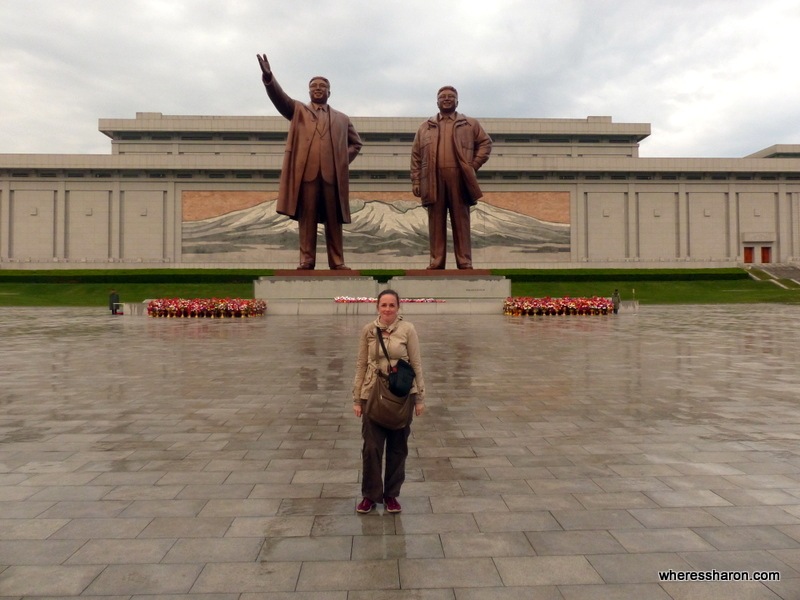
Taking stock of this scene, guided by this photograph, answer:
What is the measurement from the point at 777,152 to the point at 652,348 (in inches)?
1806

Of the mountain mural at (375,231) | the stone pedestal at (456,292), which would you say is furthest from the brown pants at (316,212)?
the mountain mural at (375,231)

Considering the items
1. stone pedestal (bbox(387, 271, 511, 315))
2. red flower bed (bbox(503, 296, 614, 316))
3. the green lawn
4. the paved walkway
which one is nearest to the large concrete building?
the green lawn

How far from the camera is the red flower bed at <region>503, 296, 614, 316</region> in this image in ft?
60.8

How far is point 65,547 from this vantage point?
2699mm

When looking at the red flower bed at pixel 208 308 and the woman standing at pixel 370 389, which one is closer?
the woman standing at pixel 370 389

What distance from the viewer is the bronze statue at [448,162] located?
1739 cm

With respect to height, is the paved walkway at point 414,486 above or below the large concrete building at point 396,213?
below

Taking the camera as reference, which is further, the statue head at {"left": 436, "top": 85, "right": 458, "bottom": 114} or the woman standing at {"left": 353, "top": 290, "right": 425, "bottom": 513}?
the statue head at {"left": 436, "top": 85, "right": 458, "bottom": 114}

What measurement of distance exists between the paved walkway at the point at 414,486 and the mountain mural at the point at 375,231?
3065 cm

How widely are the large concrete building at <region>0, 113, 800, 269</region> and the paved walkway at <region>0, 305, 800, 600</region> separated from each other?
3115cm

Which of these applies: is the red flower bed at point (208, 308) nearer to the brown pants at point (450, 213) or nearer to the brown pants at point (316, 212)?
the brown pants at point (316, 212)

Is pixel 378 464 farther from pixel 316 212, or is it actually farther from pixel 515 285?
pixel 515 285

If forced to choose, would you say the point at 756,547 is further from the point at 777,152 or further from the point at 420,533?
the point at 777,152

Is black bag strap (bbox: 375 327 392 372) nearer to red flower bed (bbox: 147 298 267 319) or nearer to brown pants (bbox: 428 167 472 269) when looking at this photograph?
brown pants (bbox: 428 167 472 269)
